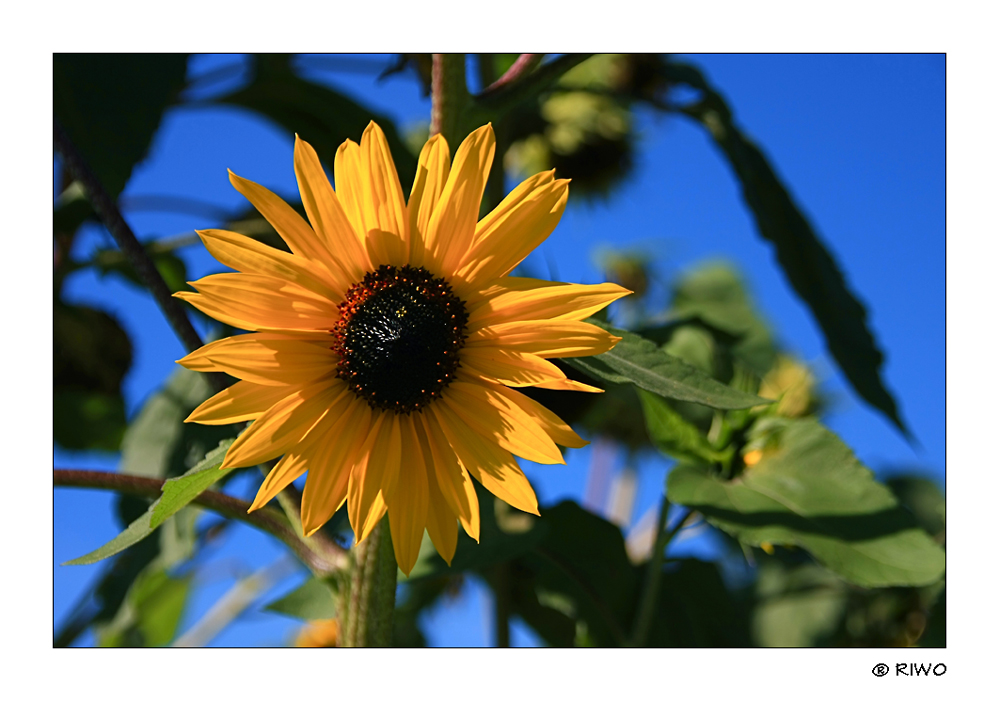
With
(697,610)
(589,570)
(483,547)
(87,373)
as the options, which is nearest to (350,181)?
(483,547)

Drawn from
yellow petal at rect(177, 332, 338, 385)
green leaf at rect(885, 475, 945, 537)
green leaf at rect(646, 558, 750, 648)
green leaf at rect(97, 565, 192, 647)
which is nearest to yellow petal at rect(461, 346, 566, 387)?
yellow petal at rect(177, 332, 338, 385)

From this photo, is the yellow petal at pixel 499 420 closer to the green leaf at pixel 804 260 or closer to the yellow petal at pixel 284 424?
the yellow petal at pixel 284 424

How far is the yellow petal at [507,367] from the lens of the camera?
584 mm

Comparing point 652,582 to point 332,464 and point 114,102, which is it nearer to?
point 332,464

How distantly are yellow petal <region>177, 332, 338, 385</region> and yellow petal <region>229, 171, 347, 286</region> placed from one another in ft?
0.18

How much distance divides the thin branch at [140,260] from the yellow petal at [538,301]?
21 cm

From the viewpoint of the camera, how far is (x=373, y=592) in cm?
64

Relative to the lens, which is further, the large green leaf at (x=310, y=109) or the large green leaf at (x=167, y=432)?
the large green leaf at (x=310, y=109)

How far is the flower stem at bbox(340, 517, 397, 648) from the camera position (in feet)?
2.06

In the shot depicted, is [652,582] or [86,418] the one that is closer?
[652,582]

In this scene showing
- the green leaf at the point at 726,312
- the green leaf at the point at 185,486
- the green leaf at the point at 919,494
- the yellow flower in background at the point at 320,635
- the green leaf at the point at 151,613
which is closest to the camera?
the green leaf at the point at 185,486

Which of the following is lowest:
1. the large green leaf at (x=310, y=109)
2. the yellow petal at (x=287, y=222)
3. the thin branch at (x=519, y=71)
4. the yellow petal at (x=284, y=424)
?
the yellow petal at (x=284, y=424)

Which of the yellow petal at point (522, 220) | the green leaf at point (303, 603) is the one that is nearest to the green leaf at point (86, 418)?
the green leaf at point (303, 603)

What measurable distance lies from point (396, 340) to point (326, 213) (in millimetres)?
110
